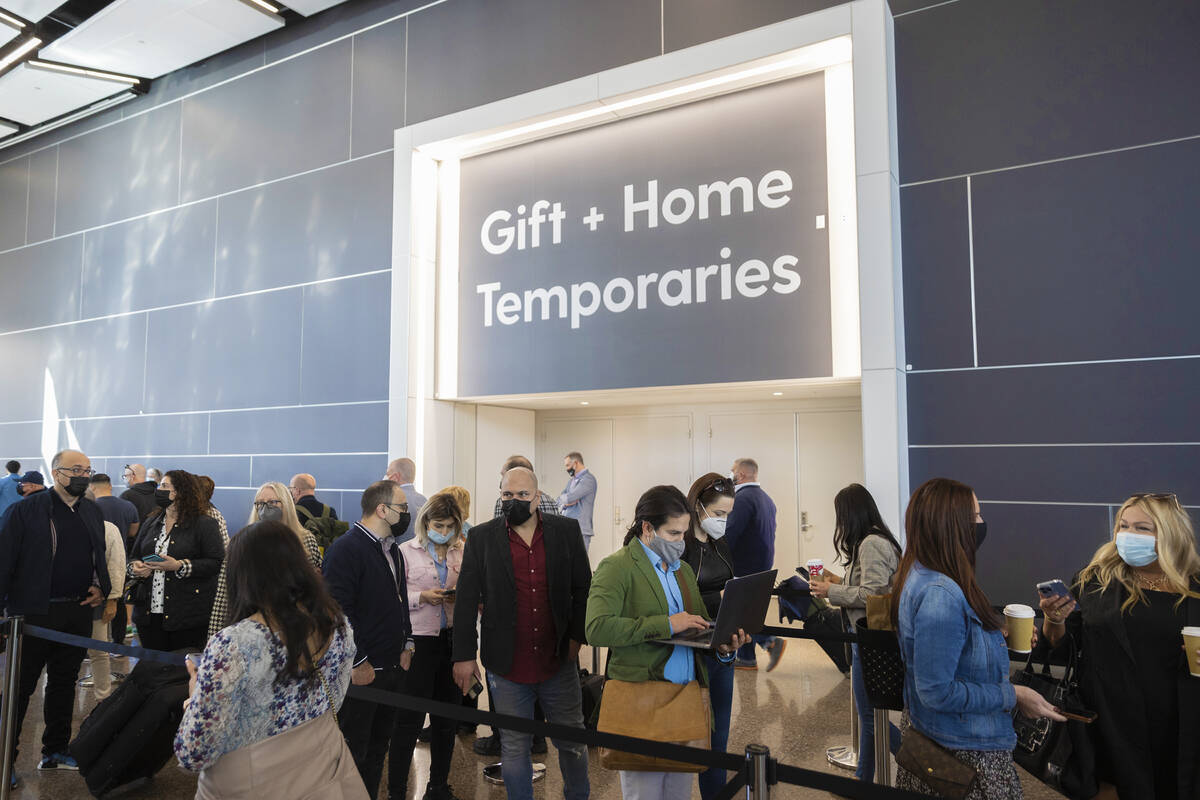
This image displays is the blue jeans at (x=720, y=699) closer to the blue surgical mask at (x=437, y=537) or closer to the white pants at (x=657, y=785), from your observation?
the white pants at (x=657, y=785)

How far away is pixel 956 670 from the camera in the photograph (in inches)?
89.1

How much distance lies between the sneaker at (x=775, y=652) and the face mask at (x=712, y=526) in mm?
2758

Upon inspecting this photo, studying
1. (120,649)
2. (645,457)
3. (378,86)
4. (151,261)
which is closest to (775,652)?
(645,457)

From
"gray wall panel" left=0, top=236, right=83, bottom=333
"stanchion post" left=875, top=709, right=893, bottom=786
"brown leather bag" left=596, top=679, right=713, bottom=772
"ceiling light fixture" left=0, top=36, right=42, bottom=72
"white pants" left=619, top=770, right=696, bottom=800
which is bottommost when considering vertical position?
"stanchion post" left=875, top=709, right=893, bottom=786

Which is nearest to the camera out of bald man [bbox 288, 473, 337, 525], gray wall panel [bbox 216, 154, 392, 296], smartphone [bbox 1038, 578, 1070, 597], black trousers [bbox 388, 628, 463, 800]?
smartphone [bbox 1038, 578, 1070, 597]

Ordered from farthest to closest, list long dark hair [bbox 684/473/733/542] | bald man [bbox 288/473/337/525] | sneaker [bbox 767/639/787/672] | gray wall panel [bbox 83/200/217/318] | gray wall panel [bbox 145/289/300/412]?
gray wall panel [bbox 83/200/217/318] < gray wall panel [bbox 145/289/300/412] < sneaker [bbox 767/639/787/672] < bald man [bbox 288/473/337/525] < long dark hair [bbox 684/473/733/542]

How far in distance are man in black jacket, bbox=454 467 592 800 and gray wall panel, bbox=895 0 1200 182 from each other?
4190mm

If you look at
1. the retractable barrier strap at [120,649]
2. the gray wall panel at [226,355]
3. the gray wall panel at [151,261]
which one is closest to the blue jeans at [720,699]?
the retractable barrier strap at [120,649]

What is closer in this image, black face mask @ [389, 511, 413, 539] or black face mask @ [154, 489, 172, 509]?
black face mask @ [389, 511, 413, 539]

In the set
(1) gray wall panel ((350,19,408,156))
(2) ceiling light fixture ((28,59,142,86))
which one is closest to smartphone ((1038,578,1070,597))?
(1) gray wall panel ((350,19,408,156))

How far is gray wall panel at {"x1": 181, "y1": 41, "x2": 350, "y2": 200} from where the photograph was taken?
8.71 m

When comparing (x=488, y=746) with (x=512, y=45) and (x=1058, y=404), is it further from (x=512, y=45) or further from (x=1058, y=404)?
(x=512, y=45)

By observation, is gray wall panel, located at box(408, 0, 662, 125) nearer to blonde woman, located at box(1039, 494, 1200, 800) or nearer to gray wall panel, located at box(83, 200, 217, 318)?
gray wall panel, located at box(83, 200, 217, 318)

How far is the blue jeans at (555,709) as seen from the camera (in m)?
3.17
